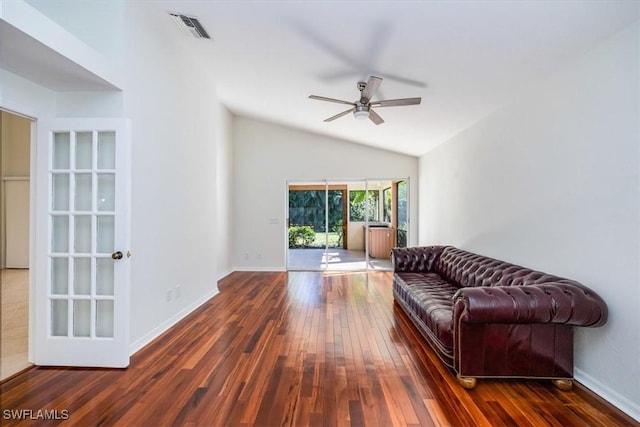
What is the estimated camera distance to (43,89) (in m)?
2.57

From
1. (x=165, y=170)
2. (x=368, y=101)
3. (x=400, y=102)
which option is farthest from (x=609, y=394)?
(x=165, y=170)

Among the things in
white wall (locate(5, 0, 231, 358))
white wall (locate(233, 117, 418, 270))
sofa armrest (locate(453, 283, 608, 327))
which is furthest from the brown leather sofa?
white wall (locate(233, 117, 418, 270))

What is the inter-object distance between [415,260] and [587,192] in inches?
98.5

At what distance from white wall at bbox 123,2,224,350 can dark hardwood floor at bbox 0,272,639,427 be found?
1.68 ft

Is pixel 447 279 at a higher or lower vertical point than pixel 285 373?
higher

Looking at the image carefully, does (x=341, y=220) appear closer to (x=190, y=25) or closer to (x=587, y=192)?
(x=190, y=25)

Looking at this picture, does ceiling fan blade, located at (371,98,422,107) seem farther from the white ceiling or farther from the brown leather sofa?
the brown leather sofa

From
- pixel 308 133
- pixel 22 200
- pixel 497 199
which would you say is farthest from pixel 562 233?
pixel 22 200

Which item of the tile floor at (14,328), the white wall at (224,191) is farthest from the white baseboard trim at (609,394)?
the white wall at (224,191)

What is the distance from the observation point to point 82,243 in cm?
263

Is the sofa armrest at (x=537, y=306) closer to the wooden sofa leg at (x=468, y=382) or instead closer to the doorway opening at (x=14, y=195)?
the wooden sofa leg at (x=468, y=382)

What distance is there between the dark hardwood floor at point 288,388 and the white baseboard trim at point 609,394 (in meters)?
0.06

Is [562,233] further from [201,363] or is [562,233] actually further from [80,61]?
[80,61]

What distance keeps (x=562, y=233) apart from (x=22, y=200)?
9.59 meters
